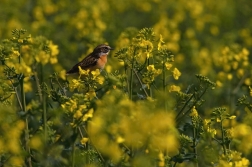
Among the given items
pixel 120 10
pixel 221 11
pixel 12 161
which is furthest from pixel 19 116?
pixel 221 11

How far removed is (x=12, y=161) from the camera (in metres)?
4.71

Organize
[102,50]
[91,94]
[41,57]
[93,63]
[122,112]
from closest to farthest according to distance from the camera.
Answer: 1. [122,112]
2. [41,57]
3. [91,94]
4. [93,63]
5. [102,50]

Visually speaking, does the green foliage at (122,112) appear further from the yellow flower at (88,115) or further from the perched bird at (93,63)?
the perched bird at (93,63)

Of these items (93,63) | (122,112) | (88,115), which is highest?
(93,63)

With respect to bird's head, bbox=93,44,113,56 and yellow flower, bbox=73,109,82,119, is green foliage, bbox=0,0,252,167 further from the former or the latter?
bird's head, bbox=93,44,113,56

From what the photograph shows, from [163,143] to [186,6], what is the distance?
1100 centimetres

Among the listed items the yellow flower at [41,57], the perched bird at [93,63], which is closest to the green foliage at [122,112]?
the yellow flower at [41,57]

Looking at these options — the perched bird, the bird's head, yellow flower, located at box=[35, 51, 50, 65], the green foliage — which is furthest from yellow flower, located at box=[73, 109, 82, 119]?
the bird's head

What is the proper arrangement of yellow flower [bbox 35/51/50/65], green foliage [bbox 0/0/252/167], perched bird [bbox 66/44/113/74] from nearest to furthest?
green foliage [bbox 0/0/252/167] < yellow flower [bbox 35/51/50/65] < perched bird [bbox 66/44/113/74]

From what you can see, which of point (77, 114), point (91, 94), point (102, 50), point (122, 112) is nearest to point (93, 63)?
point (102, 50)

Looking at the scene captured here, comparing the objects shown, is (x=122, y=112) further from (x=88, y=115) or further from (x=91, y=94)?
(x=91, y=94)

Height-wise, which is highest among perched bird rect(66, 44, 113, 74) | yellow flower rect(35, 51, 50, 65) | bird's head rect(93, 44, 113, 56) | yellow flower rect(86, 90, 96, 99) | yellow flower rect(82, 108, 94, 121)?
bird's head rect(93, 44, 113, 56)

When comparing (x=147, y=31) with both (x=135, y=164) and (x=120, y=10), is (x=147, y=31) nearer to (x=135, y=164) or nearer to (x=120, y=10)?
(x=135, y=164)

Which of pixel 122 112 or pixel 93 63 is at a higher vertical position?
pixel 93 63
